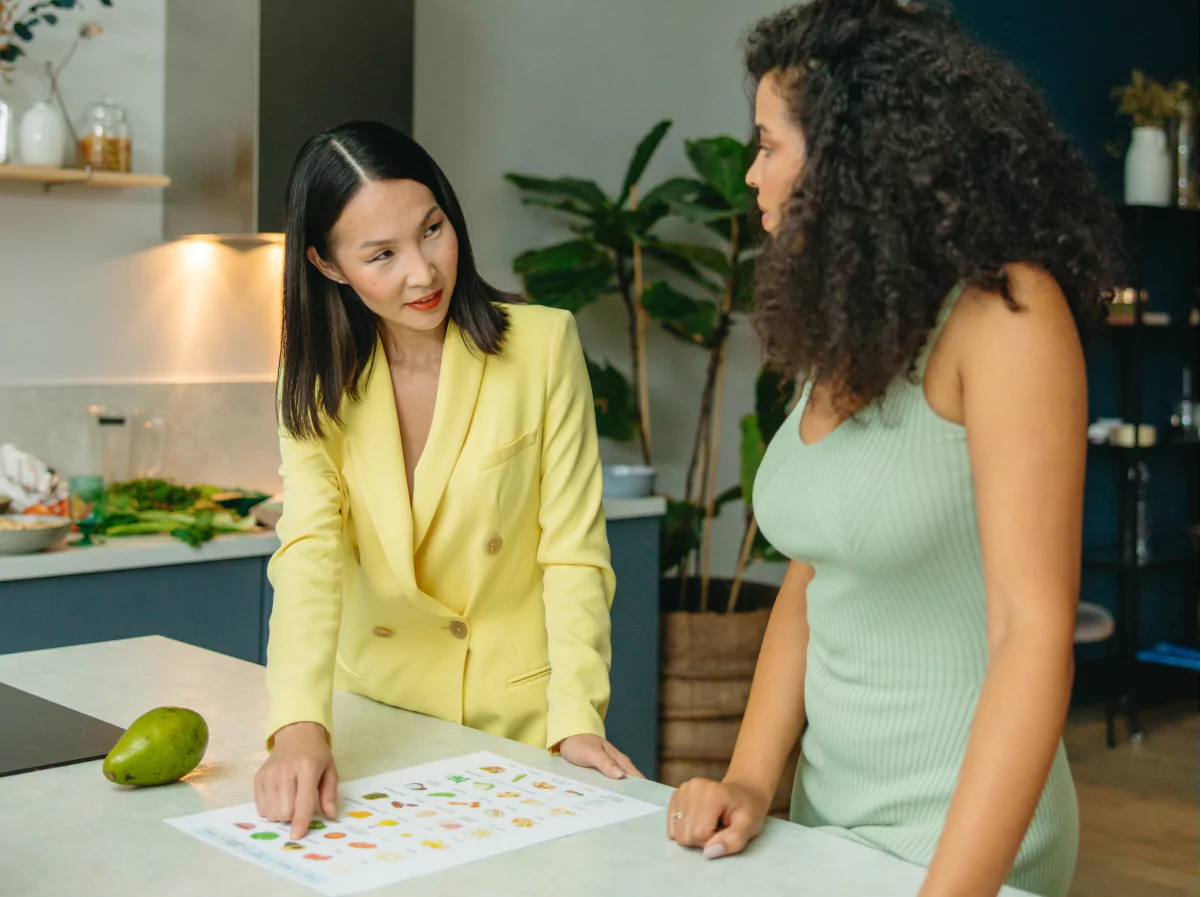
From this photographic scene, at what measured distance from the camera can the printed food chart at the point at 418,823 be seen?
1.16 meters

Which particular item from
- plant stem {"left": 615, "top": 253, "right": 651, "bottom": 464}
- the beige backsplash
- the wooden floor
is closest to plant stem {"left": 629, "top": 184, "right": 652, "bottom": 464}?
plant stem {"left": 615, "top": 253, "right": 651, "bottom": 464}

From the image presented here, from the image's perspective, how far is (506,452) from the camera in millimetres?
1787

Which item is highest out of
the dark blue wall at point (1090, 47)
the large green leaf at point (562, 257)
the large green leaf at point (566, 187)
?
the dark blue wall at point (1090, 47)

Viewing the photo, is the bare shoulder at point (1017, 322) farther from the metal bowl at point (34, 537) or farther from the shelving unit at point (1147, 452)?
the shelving unit at point (1147, 452)

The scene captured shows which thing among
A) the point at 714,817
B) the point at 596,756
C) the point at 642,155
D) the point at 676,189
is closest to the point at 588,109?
the point at 642,155

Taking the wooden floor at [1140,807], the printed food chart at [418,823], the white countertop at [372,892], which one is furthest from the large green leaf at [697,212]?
the printed food chart at [418,823]

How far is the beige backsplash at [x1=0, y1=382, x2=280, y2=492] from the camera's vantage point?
341 cm

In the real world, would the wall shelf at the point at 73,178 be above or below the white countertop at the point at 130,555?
above

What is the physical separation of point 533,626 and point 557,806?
1.86 feet

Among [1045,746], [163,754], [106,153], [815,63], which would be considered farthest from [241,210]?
[1045,746]

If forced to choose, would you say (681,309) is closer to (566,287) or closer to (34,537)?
(566,287)

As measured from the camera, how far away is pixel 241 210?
3361mm

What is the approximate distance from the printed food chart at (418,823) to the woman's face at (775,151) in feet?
1.90

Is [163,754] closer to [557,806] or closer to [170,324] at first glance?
[557,806]
